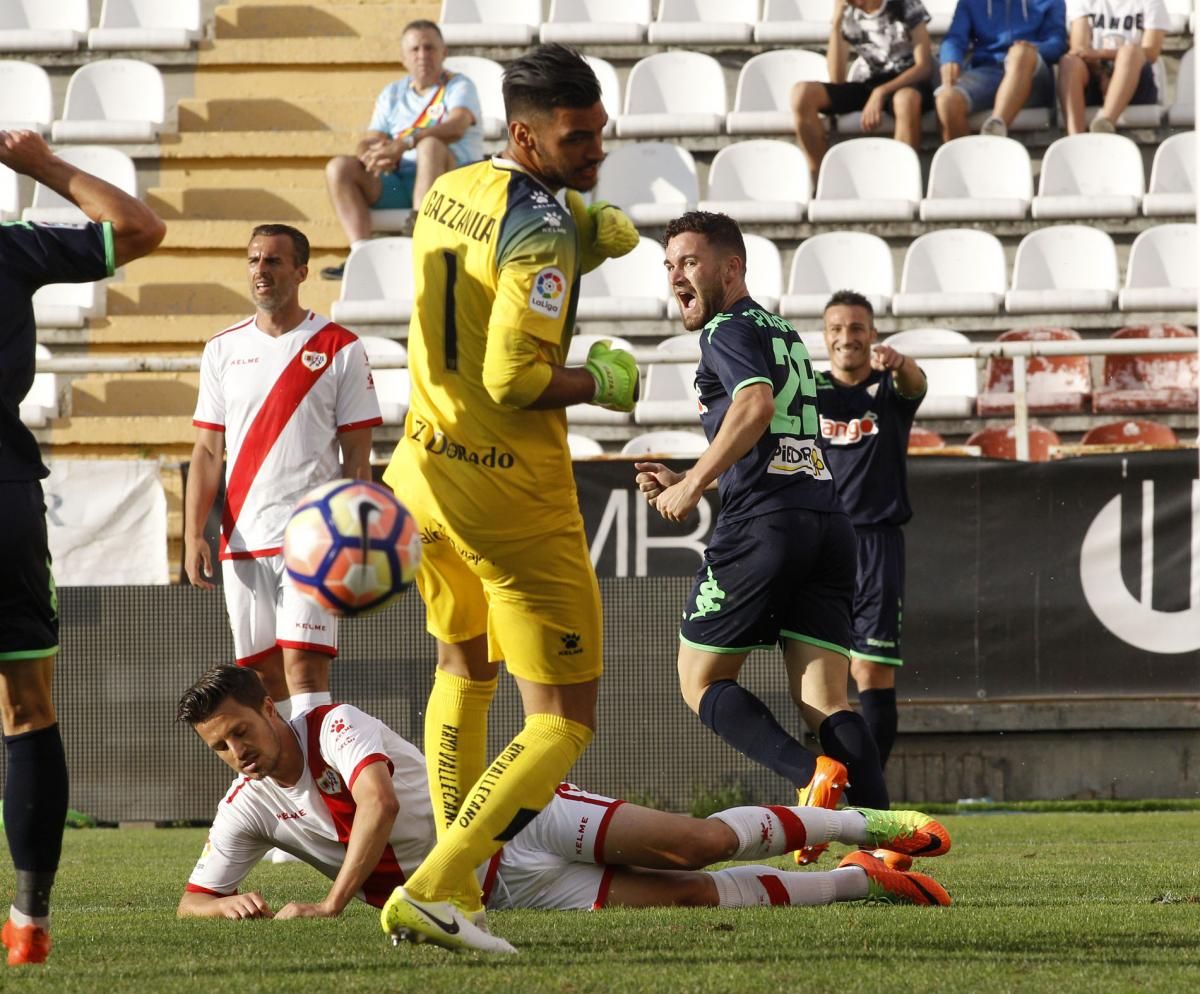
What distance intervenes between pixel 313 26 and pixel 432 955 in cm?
1298

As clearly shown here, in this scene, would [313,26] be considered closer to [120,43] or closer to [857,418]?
[120,43]

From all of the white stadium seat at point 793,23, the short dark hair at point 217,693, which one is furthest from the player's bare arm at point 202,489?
the white stadium seat at point 793,23

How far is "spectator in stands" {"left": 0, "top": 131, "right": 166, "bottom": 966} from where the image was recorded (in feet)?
13.7

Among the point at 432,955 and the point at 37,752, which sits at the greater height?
the point at 37,752

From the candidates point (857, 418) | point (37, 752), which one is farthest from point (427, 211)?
point (857, 418)

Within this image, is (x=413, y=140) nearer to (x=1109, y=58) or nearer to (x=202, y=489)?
(x=1109, y=58)

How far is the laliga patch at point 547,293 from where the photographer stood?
4.20 m

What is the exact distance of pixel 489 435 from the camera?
14.5ft

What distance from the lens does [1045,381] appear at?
12.1 metres

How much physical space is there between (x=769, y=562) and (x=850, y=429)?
2.48 meters

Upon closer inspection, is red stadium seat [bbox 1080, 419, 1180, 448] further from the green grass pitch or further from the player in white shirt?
the player in white shirt

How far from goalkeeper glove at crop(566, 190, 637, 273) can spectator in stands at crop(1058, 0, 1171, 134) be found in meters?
10.1

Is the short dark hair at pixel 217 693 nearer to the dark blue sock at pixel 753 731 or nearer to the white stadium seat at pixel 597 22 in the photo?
the dark blue sock at pixel 753 731

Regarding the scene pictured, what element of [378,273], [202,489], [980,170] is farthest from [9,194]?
[202,489]
